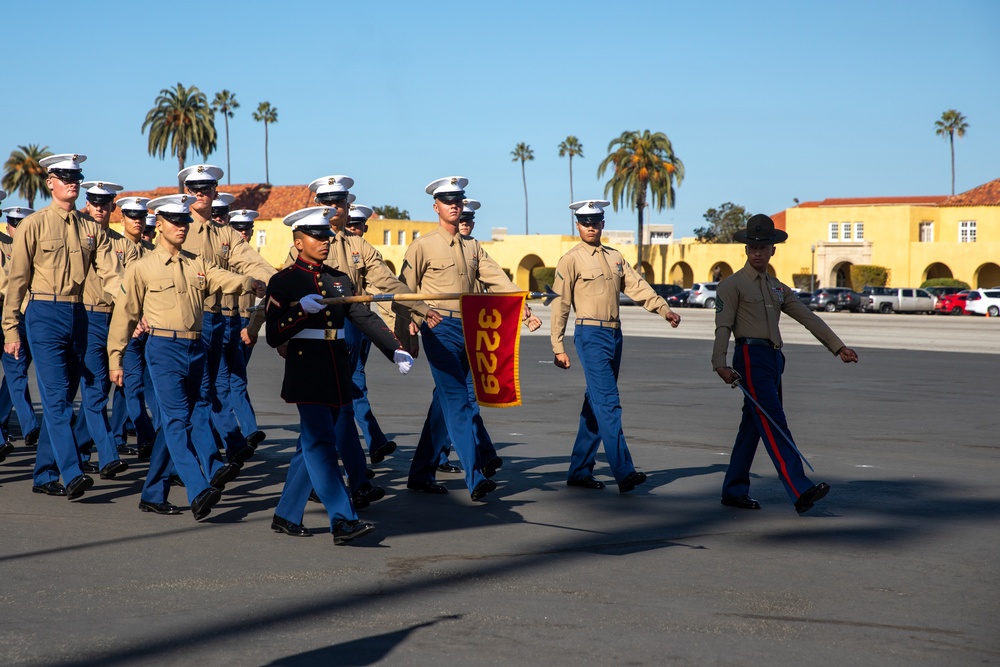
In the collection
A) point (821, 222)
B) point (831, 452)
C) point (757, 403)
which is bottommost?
point (831, 452)

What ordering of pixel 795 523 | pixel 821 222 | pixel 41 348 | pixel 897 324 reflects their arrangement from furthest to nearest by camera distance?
pixel 821 222 < pixel 897 324 < pixel 41 348 < pixel 795 523

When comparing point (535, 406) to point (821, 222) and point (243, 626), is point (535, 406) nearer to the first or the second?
point (243, 626)

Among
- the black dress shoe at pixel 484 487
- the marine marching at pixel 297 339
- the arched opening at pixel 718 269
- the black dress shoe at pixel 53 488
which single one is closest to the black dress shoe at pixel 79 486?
the marine marching at pixel 297 339

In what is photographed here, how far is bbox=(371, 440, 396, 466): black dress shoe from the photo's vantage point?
10.1m

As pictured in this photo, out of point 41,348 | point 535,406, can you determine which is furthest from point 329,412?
point 535,406

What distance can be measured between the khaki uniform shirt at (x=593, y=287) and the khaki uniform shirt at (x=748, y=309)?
0.85 m

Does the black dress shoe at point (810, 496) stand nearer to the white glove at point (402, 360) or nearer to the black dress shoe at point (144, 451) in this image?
the white glove at point (402, 360)

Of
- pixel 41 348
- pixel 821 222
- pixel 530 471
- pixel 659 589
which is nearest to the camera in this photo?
pixel 659 589

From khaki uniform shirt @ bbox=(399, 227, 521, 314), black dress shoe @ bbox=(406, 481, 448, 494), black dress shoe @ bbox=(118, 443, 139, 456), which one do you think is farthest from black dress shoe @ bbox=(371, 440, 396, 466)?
black dress shoe @ bbox=(118, 443, 139, 456)

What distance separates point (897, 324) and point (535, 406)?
2943cm

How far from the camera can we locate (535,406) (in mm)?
15578

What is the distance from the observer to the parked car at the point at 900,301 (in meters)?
62.1

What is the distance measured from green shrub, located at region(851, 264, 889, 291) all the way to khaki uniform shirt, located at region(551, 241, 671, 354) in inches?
2702

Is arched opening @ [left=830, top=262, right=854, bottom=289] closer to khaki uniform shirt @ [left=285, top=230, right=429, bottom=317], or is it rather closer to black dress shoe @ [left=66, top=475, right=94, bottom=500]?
khaki uniform shirt @ [left=285, top=230, right=429, bottom=317]
